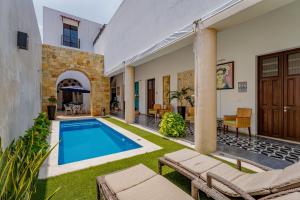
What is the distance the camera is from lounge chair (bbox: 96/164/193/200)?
1879mm

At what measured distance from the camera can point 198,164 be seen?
2.74m

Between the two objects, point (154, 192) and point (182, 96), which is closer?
point (154, 192)

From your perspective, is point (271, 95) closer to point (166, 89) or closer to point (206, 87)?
point (206, 87)

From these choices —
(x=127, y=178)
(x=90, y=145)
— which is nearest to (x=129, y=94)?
(x=90, y=145)

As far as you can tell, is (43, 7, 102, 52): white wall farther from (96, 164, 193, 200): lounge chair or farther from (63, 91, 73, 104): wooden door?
(96, 164, 193, 200): lounge chair

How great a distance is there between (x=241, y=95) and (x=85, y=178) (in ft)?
19.5

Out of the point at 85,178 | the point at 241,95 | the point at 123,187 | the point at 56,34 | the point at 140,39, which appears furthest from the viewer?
the point at 56,34

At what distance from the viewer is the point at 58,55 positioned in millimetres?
11586

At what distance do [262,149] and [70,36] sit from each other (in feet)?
67.5

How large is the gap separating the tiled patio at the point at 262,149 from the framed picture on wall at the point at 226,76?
221cm

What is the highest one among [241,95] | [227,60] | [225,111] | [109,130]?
[227,60]

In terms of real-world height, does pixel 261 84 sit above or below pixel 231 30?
below

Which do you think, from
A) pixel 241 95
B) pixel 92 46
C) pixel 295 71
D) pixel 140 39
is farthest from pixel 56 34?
pixel 295 71

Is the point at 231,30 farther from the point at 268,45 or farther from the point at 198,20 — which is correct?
the point at 198,20
